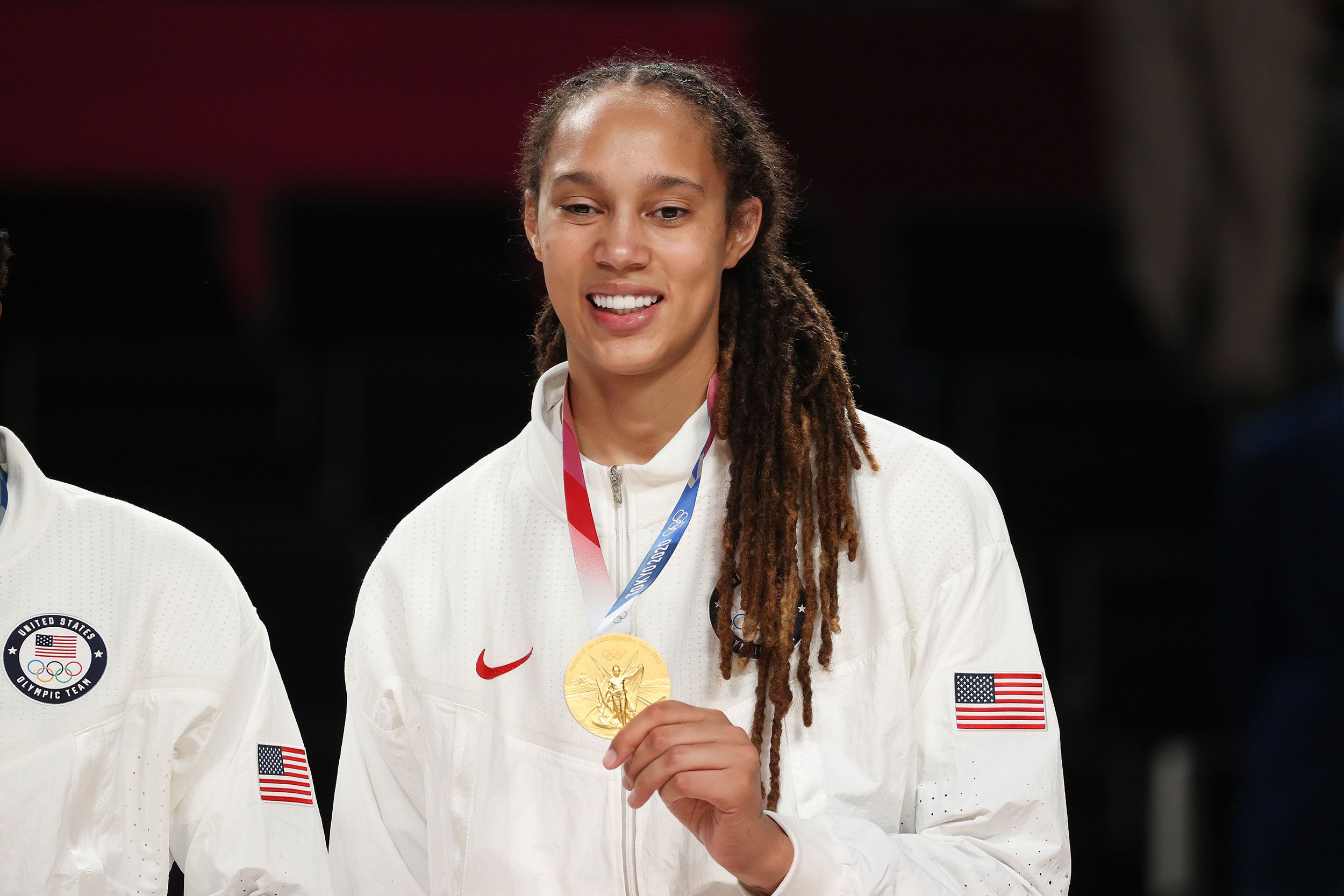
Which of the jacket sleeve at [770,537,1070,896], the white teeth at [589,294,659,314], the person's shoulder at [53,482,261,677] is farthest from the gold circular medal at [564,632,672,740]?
the person's shoulder at [53,482,261,677]

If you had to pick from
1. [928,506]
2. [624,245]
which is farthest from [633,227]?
[928,506]

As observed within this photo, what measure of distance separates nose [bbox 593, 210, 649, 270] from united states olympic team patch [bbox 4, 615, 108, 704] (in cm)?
90

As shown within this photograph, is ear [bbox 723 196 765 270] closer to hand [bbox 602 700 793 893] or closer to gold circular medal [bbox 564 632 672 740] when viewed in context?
gold circular medal [bbox 564 632 672 740]

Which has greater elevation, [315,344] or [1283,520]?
[315,344]

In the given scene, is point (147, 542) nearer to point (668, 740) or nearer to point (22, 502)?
point (22, 502)

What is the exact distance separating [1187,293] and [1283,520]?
218 centimetres

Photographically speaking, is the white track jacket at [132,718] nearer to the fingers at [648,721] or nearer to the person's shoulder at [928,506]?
the fingers at [648,721]

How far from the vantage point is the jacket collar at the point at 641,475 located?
8.27 ft

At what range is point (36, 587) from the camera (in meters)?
2.49

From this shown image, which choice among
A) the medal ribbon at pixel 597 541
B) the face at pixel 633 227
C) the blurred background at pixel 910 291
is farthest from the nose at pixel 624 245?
the blurred background at pixel 910 291

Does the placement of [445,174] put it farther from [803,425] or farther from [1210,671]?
[803,425]

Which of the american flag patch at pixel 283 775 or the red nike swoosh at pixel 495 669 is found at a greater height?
the red nike swoosh at pixel 495 669

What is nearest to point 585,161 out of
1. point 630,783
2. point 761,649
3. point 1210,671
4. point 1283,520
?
point 761,649

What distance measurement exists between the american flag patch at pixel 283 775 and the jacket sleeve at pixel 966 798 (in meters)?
0.75
